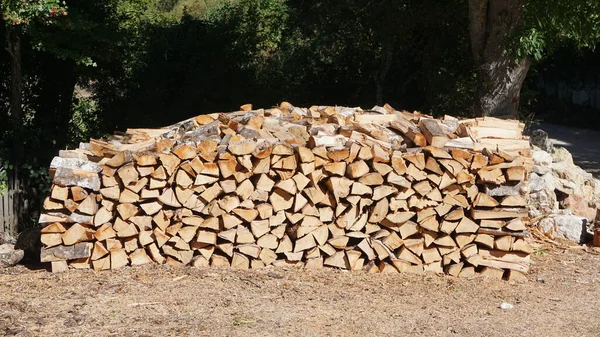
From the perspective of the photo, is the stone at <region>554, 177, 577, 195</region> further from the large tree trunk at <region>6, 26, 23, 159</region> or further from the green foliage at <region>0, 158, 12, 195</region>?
the large tree trunk at <region>6, 26, 23, 159</region>

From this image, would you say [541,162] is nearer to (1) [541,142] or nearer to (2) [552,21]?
(1) [541,142]

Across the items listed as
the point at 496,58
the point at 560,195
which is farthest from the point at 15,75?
the point at 560,195

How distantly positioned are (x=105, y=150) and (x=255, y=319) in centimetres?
207

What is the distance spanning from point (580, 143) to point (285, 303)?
1273 centimetres

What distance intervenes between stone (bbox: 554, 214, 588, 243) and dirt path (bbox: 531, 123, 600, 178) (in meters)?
5.06

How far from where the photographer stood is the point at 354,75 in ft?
42.1

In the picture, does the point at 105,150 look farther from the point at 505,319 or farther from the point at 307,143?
the point at 505,319

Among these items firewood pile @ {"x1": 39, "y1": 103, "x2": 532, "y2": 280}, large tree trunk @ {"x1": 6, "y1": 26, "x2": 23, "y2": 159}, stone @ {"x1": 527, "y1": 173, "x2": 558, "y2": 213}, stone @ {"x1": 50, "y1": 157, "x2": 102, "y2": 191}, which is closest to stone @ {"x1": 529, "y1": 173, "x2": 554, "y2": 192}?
stone @ {"x1": 527, "y1": 173, "x2": 558, "y2": 213}

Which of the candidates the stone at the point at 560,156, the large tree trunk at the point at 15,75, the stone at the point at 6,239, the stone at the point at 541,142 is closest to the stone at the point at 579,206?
the stone at the point at 560,156

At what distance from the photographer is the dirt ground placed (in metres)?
5.38

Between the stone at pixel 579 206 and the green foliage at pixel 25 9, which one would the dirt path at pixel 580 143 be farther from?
the green foliage at pixel 25 9

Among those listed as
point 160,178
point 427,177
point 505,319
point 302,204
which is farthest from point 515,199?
point 160,178

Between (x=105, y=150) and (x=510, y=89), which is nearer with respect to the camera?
(x=105, y=150)

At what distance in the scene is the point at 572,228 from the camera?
7.97 meters
